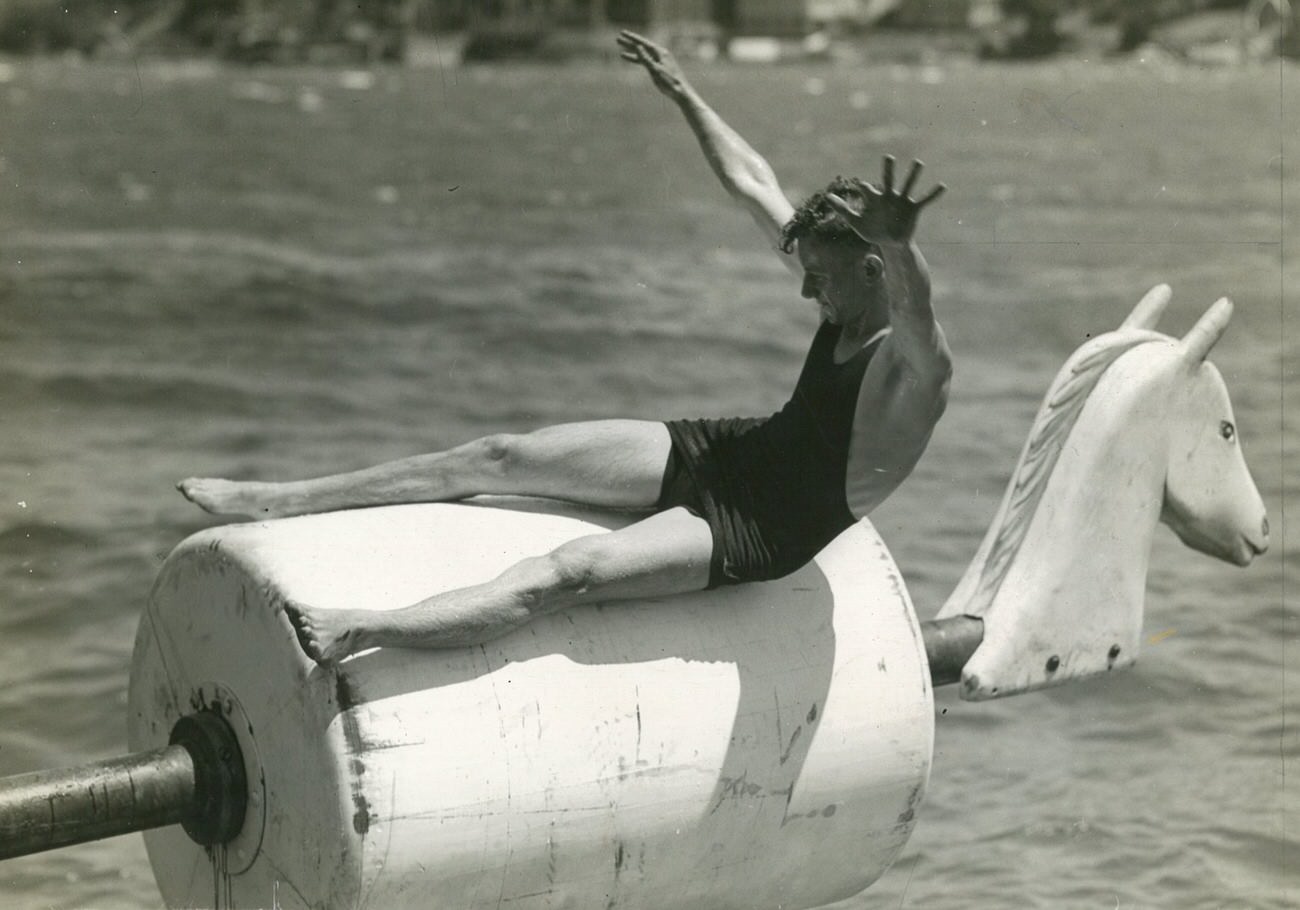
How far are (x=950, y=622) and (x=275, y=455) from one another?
9.85 meters

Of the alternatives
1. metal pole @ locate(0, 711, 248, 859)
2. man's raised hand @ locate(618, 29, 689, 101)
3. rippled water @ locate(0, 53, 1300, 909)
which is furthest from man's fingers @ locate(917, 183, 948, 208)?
rippled water @ locate(0, 53, 1300, 909)

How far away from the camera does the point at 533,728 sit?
4.11 m

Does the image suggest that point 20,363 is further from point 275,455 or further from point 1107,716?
point 1107,716

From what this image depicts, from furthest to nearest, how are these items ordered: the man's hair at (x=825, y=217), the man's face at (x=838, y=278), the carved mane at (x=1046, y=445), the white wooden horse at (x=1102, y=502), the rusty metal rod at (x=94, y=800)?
the carved mane at (x=1046, y=445), the white wooden horse at (x=1102, y=502), the man's face at (x=838, y=278), the man's hair at (x=825, y=217), the rusty metal rod at (x=94, y=800)

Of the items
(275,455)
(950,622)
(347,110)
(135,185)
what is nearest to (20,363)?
(275,455)

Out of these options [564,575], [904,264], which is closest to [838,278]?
[904,264]

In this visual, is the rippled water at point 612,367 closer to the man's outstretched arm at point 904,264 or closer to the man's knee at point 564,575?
the man's knee at point 564,575

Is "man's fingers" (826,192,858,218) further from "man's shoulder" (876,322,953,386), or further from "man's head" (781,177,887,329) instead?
"man's shoulder" (876,322,953,386)

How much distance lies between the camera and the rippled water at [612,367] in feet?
25.3

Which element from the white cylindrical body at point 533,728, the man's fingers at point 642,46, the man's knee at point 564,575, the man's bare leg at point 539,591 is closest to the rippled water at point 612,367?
the white cylindrical body at point 533,728

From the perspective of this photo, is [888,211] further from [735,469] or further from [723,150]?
[723,150]

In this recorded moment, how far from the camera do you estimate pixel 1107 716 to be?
29.2 feet

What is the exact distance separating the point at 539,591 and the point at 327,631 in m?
0.51

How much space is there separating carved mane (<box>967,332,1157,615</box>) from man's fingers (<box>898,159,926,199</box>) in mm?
1663
